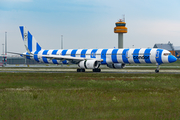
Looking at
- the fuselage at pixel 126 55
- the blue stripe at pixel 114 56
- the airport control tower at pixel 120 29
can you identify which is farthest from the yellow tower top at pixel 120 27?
the blue stripe at pixel 114 56

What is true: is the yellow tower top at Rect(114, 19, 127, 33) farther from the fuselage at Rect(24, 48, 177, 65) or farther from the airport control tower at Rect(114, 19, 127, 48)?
the fuselage at Rect(24, 48, 177, 65)

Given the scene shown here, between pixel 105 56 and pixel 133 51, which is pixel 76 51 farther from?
pixel 133 51

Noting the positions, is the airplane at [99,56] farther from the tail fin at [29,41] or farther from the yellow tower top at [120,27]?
the yellow tower top at [120,27]

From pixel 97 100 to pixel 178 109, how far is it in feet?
13.8

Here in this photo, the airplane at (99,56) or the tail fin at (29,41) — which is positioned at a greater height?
the tail fin at (29,41)

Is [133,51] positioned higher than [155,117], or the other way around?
[133,51]

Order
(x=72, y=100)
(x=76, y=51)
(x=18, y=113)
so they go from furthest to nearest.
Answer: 1. (x=76, y=51)
2. (x=72, y=100)
3. (x=18, y=113)

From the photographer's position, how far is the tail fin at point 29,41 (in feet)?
188

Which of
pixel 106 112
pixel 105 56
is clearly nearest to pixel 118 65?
pixel 105 56

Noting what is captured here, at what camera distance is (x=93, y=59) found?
47531 mm

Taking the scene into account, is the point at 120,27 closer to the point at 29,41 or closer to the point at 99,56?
the point at 29,41

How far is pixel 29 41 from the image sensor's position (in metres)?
57.2

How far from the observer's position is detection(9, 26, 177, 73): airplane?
42250 millimetres

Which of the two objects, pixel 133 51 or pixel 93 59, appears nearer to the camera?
pixel 133 51
